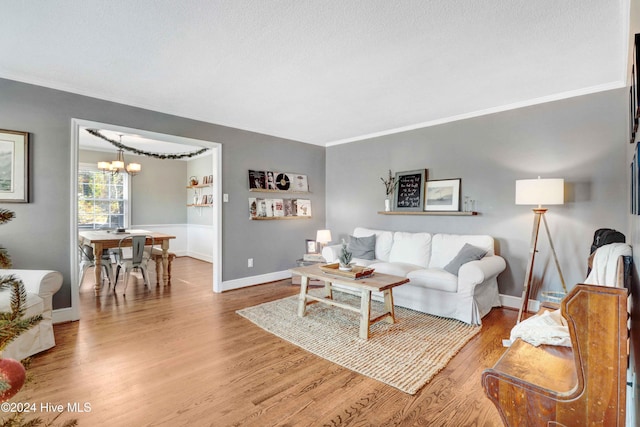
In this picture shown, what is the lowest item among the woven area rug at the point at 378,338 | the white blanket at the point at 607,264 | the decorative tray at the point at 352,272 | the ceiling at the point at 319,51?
the woven area rug at the point at 378,338

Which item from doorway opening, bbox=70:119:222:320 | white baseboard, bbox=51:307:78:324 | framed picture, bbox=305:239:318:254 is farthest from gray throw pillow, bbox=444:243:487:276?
white baseboard, bbox=51:307:78:324

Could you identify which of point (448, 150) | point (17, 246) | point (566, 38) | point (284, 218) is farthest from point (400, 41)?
point (17, 246)

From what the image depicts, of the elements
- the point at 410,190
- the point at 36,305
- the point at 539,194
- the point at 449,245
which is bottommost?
the point at 36,305

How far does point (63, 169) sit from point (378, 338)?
11.4ft

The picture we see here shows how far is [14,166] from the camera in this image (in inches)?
114

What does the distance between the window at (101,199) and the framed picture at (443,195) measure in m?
6.17

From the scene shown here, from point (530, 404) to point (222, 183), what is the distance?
3985 mm

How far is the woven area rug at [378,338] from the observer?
2.29 metres

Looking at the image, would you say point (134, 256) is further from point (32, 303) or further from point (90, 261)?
point (32, 303)

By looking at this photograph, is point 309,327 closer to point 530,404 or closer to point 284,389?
point 284,389

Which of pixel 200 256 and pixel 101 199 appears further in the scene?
pixel 200 256

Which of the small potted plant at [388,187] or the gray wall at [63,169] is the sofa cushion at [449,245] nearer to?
the small potted plant at [388,187]

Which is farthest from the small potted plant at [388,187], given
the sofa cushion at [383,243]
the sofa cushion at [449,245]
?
the sofa cushion at [449,245]

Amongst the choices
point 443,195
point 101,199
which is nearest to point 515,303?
point 443,195
